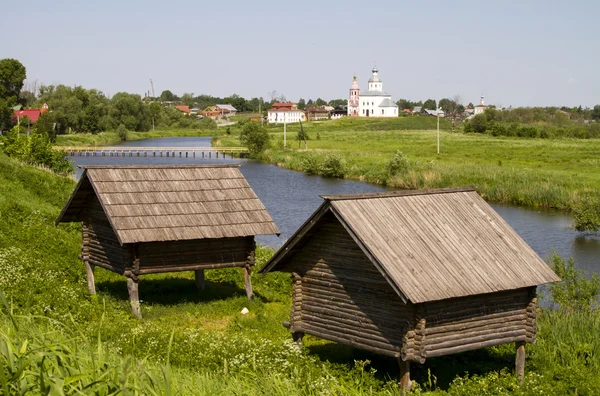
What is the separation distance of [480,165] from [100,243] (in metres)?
41.9

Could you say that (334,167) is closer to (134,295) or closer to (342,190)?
(342,190)

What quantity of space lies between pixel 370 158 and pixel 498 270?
56.5m

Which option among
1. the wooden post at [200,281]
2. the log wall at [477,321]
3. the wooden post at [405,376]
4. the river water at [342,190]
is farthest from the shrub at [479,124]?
the wooden post at [405,376]

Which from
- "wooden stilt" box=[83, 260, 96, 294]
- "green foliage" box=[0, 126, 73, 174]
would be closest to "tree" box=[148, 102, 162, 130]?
"green foliage" box=[0, 126, 73, 174]

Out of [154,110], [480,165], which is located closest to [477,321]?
[480,165]

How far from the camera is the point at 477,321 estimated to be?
1411 centimetres

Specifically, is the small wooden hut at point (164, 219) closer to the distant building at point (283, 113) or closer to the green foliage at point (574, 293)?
the green foliage at point (574, 293)

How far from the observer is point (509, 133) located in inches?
4407

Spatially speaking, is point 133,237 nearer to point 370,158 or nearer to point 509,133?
point 370,158

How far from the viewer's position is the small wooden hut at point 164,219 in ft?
61.2

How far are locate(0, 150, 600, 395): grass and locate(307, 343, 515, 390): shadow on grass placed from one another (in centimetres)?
3

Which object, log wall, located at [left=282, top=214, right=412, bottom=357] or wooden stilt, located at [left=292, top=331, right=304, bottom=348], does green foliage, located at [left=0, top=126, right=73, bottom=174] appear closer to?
wooden stilt, located at [left=292, top=331, right=304, bottom=348]

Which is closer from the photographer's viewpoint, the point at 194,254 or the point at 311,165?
the point at 194,254

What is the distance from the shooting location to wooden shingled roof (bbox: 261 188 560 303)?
1338 cm
